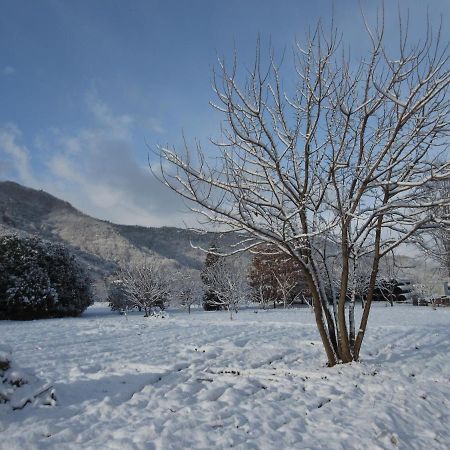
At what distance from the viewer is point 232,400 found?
4.19 meters

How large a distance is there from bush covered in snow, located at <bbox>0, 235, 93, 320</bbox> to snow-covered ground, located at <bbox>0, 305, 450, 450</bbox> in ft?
36.5

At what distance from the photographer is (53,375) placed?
5.09 m

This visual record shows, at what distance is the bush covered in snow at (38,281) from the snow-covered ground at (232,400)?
439 inches

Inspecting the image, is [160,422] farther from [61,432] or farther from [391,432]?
[391,432]

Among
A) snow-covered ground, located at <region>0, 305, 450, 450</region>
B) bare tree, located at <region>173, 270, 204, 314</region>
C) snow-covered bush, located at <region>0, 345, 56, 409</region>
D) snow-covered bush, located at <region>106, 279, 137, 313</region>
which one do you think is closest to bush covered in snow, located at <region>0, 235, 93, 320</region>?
snow-covered bush, located at <region>106, 279, 137, 313</region>

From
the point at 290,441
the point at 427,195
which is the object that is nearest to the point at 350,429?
the point at 290,441

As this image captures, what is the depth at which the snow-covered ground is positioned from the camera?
3209 mm

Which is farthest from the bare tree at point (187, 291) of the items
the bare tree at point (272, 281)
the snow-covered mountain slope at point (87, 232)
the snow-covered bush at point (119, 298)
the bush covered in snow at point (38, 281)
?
the snow-covered mountain slope at point (87, 232)

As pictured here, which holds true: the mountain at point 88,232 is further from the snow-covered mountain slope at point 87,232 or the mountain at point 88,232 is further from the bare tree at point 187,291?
the bare tree at point 187,291

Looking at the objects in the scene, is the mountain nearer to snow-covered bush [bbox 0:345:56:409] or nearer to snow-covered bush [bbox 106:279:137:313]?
snow-covered bush [bbox 106:279:137:313]

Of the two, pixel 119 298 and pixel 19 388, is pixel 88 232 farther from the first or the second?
pixel 19 388

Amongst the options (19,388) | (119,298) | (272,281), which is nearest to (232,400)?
(19,388)

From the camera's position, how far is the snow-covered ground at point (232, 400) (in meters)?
3.21

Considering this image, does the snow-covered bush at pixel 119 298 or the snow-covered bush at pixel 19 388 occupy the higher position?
the snow-covered bush at pixel 119 298
